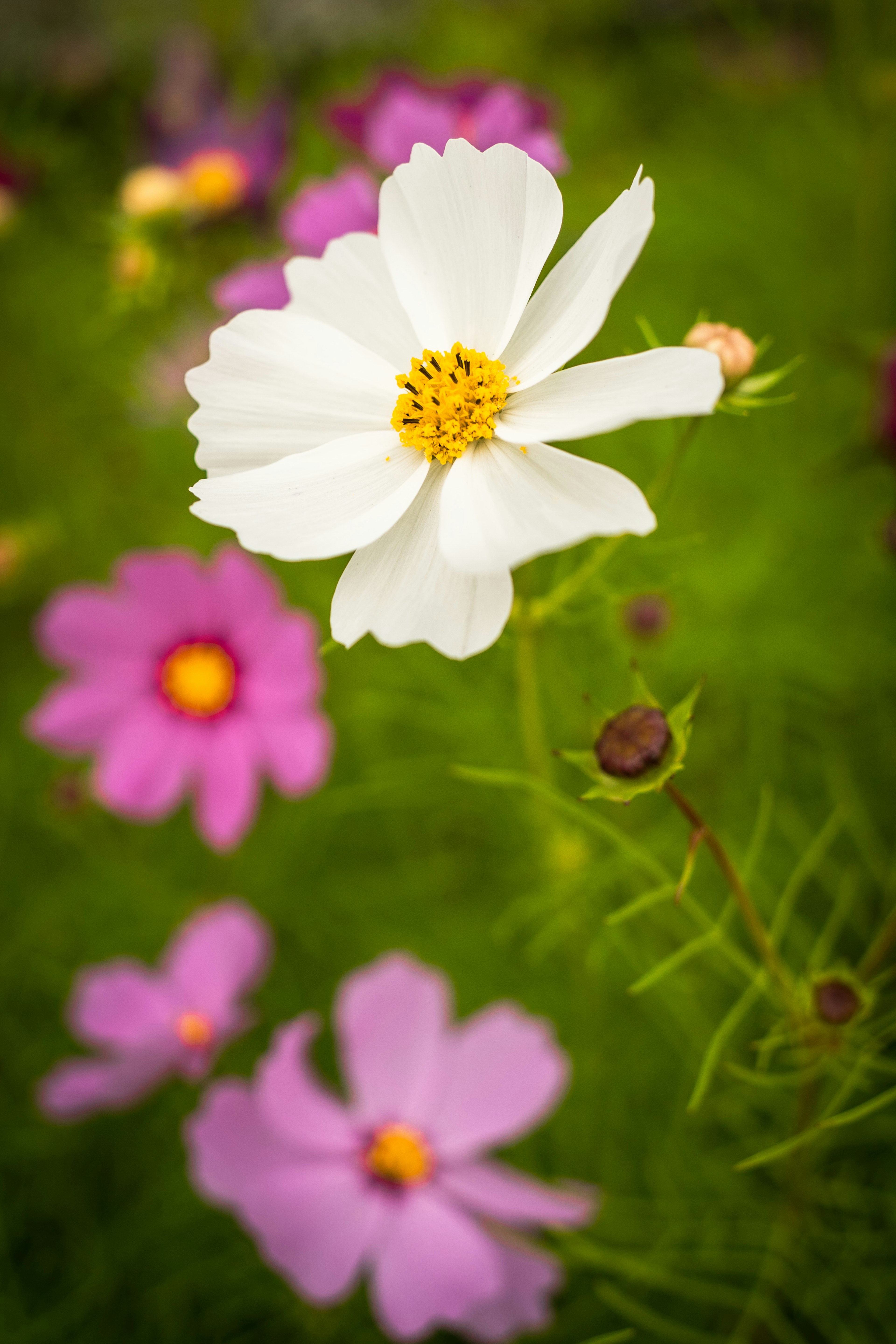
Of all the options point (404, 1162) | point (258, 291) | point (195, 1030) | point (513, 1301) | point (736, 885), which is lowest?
point (513, 1301)

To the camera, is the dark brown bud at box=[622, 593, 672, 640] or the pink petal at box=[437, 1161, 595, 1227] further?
the dark brown bud at box=[622, 593, 672, 640]

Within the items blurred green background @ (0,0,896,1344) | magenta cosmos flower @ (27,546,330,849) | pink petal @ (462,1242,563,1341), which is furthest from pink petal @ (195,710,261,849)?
pink petal @ (462,1242,563,1341)

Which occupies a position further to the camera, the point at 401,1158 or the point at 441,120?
the point at 401,1158

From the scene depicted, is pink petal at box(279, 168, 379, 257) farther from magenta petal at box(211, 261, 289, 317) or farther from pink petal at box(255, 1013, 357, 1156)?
pink petal at box(255, 1013, 357, 1156)

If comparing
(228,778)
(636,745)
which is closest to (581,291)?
(636,745)

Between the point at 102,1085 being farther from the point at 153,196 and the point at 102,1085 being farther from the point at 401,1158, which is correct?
the point at 153,196

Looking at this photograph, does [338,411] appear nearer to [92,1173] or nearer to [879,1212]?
[879,1212]
